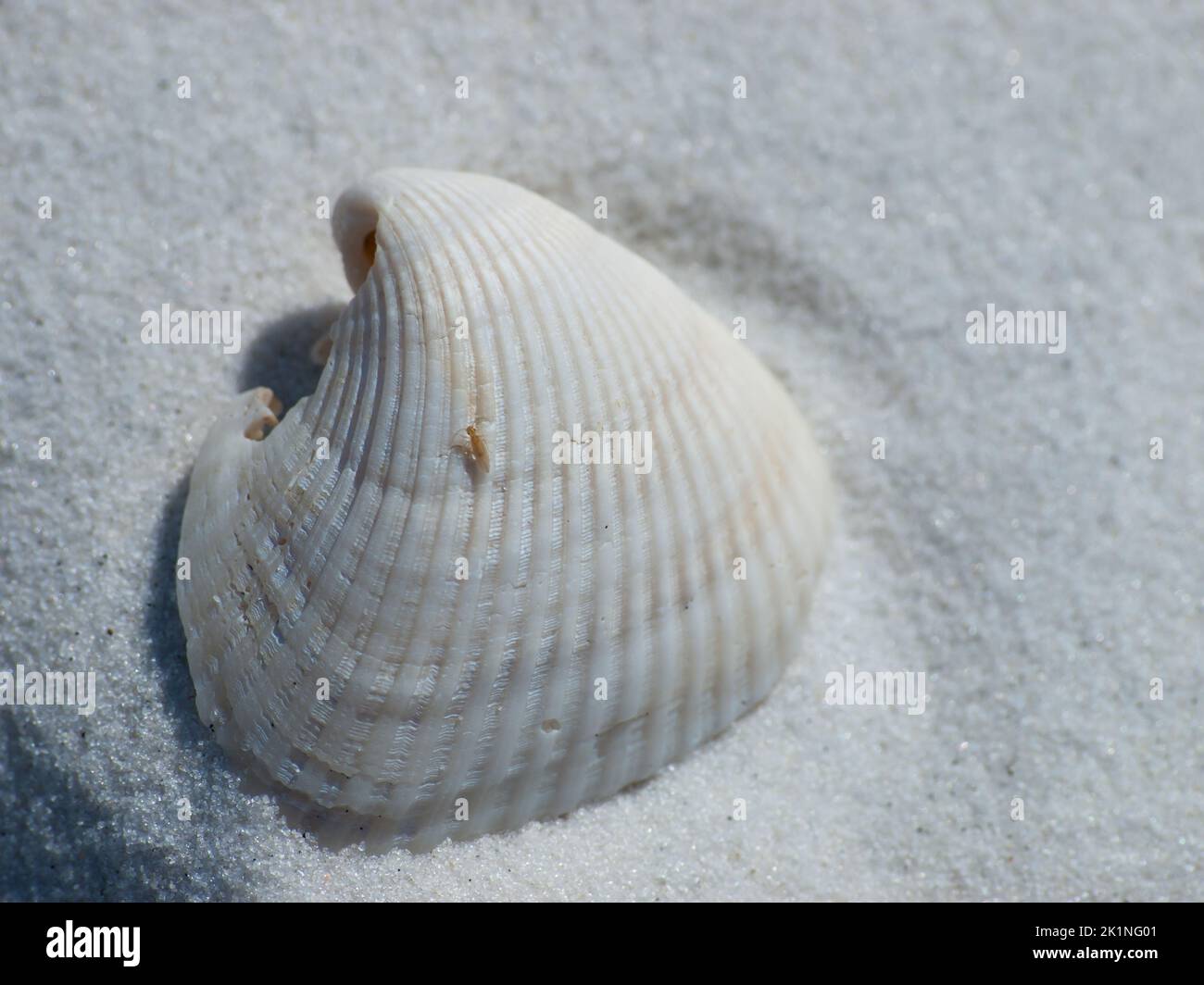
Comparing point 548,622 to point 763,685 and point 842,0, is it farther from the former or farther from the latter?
point 842,0

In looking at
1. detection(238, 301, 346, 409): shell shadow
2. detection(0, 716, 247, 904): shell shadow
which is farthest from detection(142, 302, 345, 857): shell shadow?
detection(0, 716, 247, 904): shell shadow

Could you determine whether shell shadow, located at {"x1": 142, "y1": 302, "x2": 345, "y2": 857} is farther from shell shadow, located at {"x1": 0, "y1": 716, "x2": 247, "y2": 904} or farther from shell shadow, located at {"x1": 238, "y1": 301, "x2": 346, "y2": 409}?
shell shadow, located at {"x1": 0, "y1": 716, "x2": 247, "y2": 904}

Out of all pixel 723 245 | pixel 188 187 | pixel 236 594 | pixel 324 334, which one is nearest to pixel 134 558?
pixel 236 594

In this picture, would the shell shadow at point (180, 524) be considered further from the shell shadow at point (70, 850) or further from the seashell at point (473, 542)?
the shell shadow at point (70, 850)

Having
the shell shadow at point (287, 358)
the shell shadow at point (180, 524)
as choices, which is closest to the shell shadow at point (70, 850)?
the shell shadow at point (180, 524)

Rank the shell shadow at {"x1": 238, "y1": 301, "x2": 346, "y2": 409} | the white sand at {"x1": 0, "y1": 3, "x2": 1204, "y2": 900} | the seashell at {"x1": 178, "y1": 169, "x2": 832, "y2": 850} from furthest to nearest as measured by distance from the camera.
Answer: the shell shadow at {"x1": 238, "y1": 301, "x2": 346, "y2": 409}
the white sand at {"x1": 0, "y1": 3, "x2": 1204, "y2": 900}
the seashell at {"x1": 178, "y1": 169, "x2": 832, "y2": 850}

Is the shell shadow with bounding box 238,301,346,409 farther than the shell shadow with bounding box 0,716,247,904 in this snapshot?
Yes
